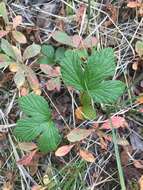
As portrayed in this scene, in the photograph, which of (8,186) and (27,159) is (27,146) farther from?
(8,186)

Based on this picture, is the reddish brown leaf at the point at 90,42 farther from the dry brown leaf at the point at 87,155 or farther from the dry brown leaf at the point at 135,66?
the dry brown leaf at the point at 87,155

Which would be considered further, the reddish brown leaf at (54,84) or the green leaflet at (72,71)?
the reddish brown leaf at (54,84)

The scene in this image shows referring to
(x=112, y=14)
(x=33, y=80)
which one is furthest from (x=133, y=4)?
(x=33, y=80)

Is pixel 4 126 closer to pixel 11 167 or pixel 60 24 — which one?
pixel 11 167

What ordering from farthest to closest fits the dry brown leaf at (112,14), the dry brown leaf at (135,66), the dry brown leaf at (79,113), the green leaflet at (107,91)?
the dry brown leaf at (112,14) → the dry brown leaf at (135,66) → the dry brown leaf at (79,113) → the green leaflet at (107,91)

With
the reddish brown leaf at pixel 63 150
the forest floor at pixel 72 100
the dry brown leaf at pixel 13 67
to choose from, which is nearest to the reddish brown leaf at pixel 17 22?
the forest floor at pixel 72 100

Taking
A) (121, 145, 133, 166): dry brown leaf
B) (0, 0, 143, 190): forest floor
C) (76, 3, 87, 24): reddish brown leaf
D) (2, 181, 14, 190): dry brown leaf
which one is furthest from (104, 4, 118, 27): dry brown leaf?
(2, 181, 14, 190): dry brown leaf

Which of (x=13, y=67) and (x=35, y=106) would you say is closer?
(x=35, y=106)

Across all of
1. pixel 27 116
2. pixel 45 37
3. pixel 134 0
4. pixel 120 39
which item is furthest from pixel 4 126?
pixel 134 0
